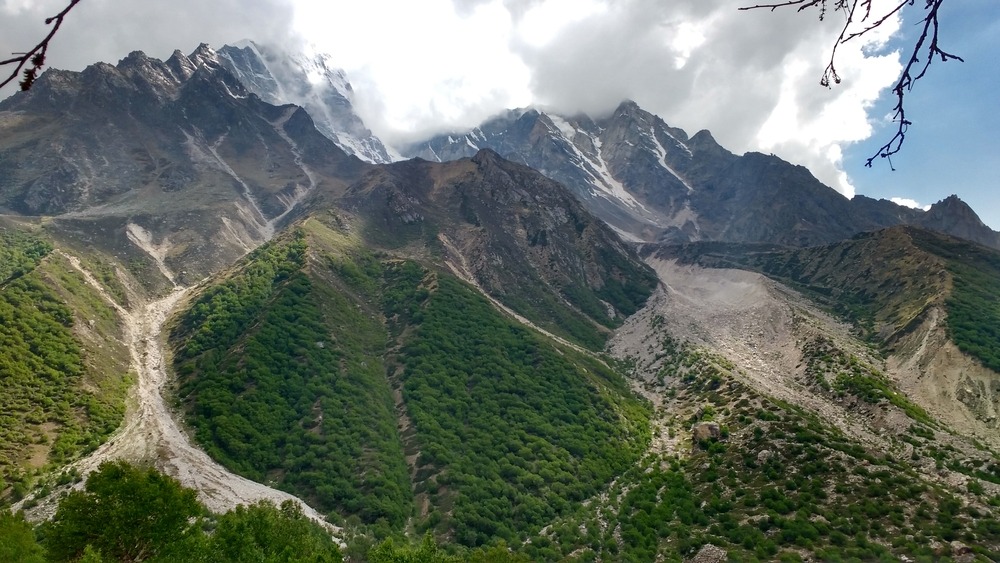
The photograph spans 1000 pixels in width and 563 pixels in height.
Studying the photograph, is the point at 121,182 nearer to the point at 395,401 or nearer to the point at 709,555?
the point at 395,401

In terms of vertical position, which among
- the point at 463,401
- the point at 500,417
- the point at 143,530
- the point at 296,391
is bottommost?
the point at 143,530

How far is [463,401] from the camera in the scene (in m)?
69.1

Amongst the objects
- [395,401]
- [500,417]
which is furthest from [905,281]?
[395,401]

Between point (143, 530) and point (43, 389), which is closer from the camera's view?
point (143, 530)

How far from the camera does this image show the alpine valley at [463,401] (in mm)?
35219

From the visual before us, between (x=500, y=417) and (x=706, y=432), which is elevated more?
(x=706, y=432)

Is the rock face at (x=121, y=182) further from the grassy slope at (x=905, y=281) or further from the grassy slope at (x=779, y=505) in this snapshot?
the grassy slope at (x=905, y=281)

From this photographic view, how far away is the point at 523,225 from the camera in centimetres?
15400

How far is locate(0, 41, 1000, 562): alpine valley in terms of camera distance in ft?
116

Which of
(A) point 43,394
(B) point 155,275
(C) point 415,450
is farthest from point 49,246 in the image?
(C) point 415,450

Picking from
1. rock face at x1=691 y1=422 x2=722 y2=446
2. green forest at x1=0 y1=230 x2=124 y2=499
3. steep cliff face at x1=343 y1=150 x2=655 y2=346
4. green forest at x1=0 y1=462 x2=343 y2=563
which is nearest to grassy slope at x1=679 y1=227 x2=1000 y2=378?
rock face at x1=691 y1=422 x2=722 y2=446

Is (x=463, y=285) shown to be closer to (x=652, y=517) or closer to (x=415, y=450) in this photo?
(x=415, y=450)

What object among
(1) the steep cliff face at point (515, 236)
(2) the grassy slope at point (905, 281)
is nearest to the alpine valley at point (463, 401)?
(2) the grassy slope at point (905, 281)

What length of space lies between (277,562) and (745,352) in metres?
91.2
